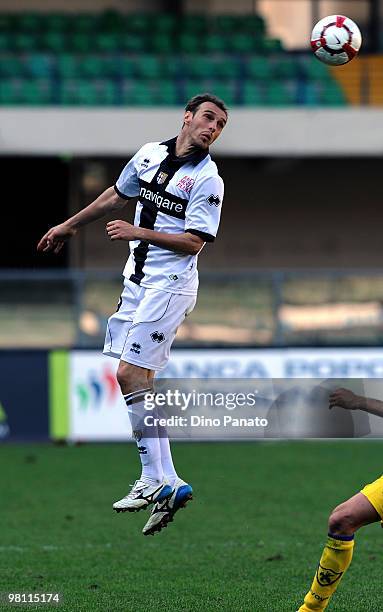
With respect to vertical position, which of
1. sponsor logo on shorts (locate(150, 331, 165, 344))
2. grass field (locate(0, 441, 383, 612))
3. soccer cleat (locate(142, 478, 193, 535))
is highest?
sponsor logo on shorts (locate(150, 331, 165, 344))

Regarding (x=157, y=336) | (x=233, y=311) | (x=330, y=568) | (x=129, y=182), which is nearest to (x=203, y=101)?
(x=129, y=182)

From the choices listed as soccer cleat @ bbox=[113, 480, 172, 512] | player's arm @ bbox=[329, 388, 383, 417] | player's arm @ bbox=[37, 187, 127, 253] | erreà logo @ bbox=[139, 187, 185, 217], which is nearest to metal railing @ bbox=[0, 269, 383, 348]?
player's arm @ bbox=[37, 187, 127, 253]

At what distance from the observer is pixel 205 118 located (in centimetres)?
641

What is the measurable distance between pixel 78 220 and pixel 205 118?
94 centimetres

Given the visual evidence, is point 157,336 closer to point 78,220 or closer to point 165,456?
point 165,456

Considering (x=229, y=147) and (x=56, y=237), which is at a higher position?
(x=229, y=147)

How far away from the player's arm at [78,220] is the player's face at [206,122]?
0.63 meters

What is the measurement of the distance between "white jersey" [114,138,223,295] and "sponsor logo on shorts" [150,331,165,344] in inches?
9.4

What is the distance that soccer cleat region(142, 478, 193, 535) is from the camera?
21.5 feet

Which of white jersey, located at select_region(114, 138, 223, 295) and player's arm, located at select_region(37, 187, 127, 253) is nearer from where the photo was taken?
white jersey, located at select_region(114, 138, 223, 295)

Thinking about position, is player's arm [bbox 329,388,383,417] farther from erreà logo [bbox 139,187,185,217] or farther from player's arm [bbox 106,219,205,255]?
erreà logo [bbox 139,187,185,217]

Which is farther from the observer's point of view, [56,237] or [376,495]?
[56,237]

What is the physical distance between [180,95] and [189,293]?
13.1 metres

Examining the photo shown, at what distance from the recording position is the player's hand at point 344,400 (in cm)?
588
